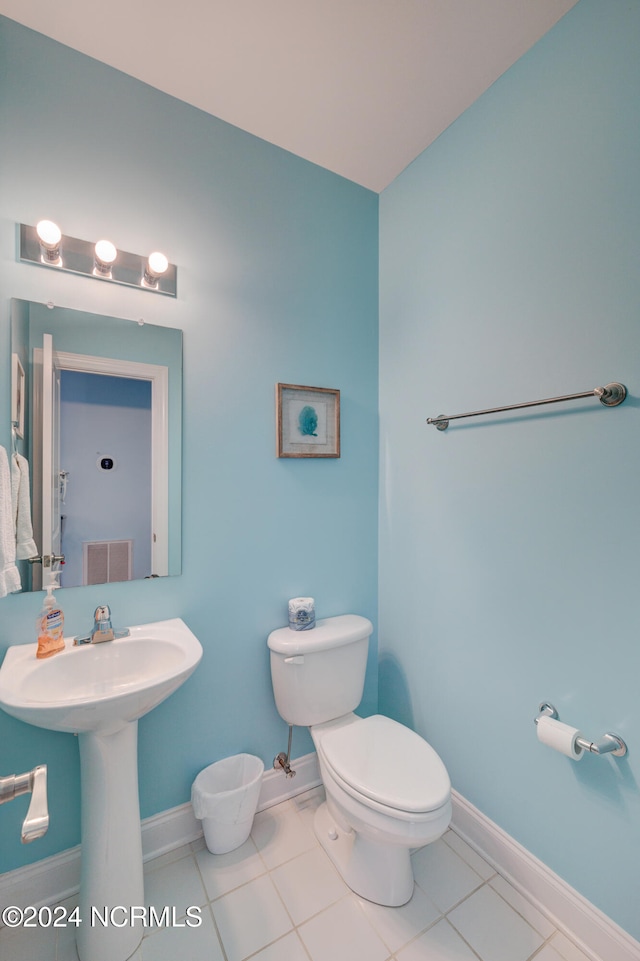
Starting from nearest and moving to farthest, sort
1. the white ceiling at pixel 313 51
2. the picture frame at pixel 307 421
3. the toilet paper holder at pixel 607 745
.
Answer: the toilet paper holder at pixel 607 745
the white ceiling at pixel 313 51
the picture frame at pixel 307 421

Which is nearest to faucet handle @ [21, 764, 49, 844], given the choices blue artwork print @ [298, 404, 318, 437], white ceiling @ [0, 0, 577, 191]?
blue artwork print @ [298, 404, 318, 437]

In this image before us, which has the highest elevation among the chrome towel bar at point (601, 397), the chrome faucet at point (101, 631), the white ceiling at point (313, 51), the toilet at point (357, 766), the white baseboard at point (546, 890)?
the white ceiling at point (313, 51)

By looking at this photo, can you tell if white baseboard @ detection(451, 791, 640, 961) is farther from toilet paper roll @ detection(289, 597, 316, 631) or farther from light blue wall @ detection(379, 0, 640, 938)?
toilet paper roll @ detection(289, 597, 316, 631)

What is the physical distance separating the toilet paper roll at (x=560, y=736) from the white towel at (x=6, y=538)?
1.51 metres

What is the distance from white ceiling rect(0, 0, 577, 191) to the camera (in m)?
1.19

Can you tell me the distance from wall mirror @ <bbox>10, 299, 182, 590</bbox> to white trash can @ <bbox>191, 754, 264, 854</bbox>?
0.77 m

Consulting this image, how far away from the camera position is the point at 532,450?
131 centimetres

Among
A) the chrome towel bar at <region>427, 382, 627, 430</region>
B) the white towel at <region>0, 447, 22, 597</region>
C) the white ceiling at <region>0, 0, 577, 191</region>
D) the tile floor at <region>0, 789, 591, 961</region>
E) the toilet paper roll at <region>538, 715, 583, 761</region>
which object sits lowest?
the tile floor at <region>0, 789, 591, 961</region>

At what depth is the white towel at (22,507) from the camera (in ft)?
3.94

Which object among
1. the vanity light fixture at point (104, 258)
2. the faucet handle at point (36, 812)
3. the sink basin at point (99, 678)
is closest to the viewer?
the faucet handle at point (36, 812)

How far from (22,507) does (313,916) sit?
4.92 feet

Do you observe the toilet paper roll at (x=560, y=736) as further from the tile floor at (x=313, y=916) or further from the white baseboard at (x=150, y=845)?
the white baseboard at (x=150, y=845)

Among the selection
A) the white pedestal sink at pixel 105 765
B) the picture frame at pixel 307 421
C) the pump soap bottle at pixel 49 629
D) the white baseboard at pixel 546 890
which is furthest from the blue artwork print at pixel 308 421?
the white baseboard at pixel 546 890

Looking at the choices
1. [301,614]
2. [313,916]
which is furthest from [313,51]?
[313,916]
